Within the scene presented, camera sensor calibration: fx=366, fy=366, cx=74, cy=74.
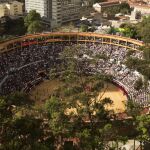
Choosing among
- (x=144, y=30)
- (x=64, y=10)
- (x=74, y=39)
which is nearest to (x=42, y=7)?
(x=64, y=10)

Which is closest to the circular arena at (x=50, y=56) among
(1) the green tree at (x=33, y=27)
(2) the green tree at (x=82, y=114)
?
(2) the green tree at (x=82, y=114)

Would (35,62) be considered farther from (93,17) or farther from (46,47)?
(93,17)

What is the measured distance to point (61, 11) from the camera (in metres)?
77.2

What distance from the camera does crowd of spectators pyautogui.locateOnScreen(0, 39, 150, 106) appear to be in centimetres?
4454

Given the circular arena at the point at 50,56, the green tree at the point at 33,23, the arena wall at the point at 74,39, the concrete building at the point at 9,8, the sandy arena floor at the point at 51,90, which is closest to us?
the sandy arena floor at the point at 51,90

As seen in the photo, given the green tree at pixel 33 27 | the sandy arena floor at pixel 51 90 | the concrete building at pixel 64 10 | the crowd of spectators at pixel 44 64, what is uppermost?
the concrete building at pixel 64 10

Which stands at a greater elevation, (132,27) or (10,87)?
(132,27)

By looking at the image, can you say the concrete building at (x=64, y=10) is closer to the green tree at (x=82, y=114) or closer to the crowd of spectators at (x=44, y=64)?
the crowd of spectators at (x=44, y=64)

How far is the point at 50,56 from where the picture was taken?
50656 millimetres

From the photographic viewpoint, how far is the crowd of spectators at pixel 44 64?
44537 millimetres

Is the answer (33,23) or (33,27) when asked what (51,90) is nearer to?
(33,27)

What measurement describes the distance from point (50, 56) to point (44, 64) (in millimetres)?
1781

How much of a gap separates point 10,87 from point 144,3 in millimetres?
57209

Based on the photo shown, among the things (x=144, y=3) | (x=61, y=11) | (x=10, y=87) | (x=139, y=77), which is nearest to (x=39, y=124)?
(x=10, y=87)
